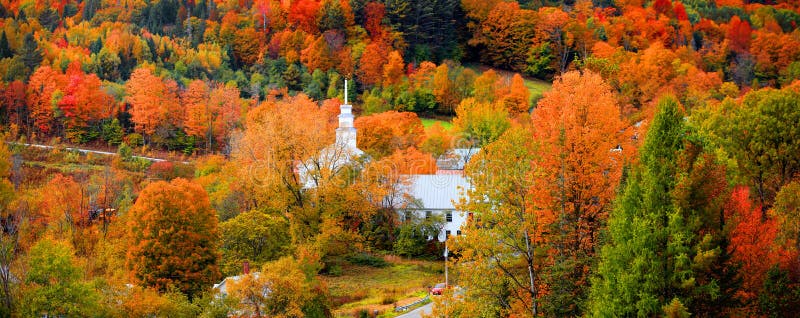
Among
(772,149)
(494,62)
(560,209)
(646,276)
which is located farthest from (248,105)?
(646,276)

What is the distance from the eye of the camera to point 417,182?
52.0 meters

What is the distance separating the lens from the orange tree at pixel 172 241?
Answer: 36812 mm

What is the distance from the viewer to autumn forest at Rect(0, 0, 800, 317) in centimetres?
2367

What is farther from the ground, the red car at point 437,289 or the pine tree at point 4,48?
the pine tree at point 4,48

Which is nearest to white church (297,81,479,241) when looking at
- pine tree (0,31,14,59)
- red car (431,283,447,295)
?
red car (431,283,447,295)

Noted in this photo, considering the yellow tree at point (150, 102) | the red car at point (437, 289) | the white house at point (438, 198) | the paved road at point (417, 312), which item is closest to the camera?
the paved road at point (417, 312)

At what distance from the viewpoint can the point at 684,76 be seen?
82.2 m

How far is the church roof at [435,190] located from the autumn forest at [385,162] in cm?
99

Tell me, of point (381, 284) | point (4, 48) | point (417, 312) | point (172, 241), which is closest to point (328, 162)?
point (381, 284)

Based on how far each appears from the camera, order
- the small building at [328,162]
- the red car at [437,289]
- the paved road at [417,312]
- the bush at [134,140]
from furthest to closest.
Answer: the bush at [134,140] → the small building at [328,162] → the red car at [437,289] → the paved road at [417,312]

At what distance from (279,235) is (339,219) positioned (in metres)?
4.82

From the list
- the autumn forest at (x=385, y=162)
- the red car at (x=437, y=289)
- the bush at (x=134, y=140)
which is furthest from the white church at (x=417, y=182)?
the bush at (x=134, y=140)

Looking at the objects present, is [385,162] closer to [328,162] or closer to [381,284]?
[328,162]

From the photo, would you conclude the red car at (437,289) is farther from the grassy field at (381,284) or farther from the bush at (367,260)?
the bush at (367,260)
